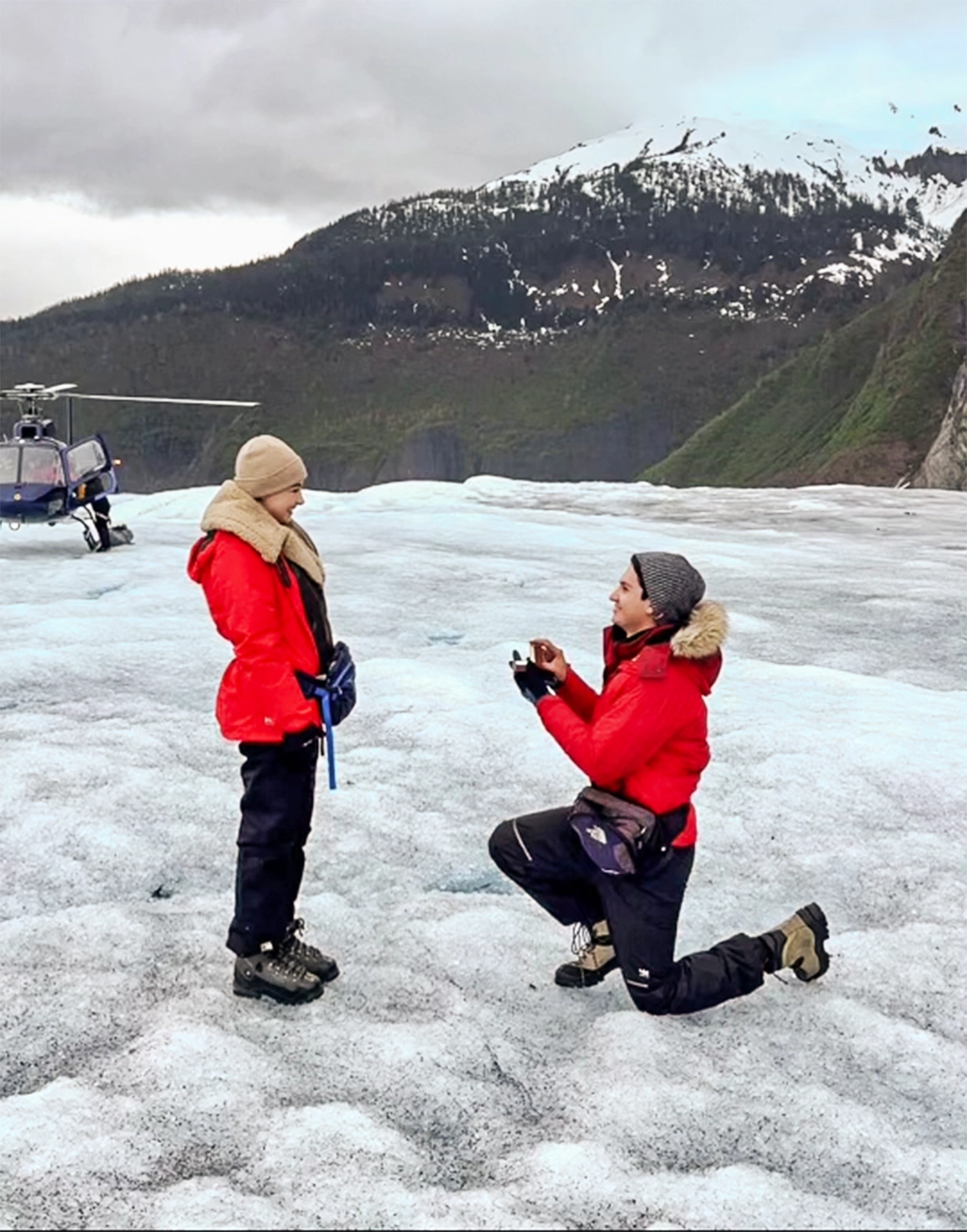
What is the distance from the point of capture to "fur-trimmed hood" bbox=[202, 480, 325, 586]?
4.29 m

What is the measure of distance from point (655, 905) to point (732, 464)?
13339 cm

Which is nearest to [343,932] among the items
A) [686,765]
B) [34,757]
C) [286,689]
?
[286,689]

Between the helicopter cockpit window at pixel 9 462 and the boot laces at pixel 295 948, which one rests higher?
the helicopter cockpit window at pixel 9 462

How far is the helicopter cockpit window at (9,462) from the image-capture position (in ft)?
51.9

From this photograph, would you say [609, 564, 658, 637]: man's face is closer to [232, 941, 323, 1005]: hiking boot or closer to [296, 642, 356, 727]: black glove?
[296, 642, 356, 727]: black glove

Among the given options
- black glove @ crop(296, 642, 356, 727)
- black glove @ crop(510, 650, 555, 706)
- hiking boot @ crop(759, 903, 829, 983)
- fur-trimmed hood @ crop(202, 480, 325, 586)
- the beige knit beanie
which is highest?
the beige knit beanie

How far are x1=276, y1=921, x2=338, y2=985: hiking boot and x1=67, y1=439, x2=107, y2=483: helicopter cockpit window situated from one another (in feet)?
41.0

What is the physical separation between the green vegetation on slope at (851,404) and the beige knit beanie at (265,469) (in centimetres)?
8295

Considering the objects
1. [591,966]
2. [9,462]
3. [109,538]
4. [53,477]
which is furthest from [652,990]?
[9,462]

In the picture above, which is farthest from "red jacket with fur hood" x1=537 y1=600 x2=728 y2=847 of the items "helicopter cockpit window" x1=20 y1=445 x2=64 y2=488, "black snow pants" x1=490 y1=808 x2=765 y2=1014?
"helicopter cockpit window" x1=20 y1=445 x2=64 y2=488

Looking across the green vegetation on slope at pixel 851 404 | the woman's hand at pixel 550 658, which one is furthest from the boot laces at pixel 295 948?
the green vegetation on slope at pixel 851 404

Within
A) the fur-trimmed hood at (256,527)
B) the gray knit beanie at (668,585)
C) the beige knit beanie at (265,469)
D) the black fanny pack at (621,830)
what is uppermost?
the beige knit beanie at (265,469)

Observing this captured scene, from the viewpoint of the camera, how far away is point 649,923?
422cm

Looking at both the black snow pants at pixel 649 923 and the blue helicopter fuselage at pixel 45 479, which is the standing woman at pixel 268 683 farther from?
the blue helicopter fuselage at pixel 45 479
